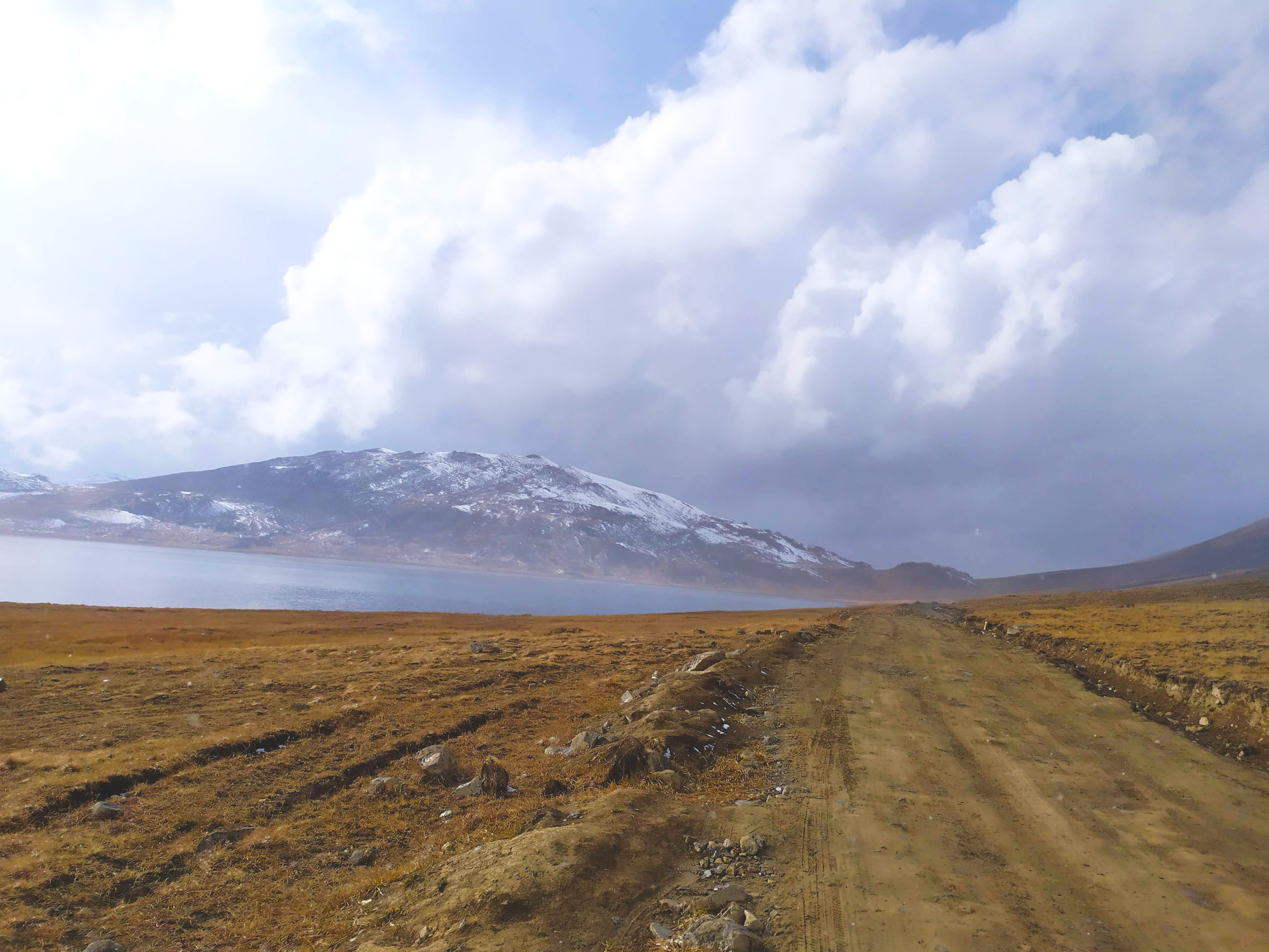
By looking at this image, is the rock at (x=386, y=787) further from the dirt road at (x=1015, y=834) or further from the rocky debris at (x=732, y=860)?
the dirt road at (x=1015, y=834)

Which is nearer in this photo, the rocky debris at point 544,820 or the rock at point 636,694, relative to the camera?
the rocky debris at point 544,820

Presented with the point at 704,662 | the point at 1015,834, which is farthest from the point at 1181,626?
the point at 1015,834

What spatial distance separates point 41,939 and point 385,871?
13.2 feet

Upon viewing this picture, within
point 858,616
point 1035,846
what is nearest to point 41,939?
point 1035,846

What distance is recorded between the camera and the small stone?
6.91 metres

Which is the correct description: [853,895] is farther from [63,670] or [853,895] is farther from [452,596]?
[452,596]

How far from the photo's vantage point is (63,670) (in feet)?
78.5

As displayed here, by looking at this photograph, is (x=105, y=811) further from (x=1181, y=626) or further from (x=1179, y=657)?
(x=1181, y=626)

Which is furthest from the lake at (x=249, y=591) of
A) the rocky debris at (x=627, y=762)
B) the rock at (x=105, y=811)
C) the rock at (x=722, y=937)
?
the rock at (x=722, y=937)

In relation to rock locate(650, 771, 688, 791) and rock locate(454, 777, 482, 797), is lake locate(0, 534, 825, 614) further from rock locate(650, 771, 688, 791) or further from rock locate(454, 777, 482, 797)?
rock locate(650, 771, 688, 791)

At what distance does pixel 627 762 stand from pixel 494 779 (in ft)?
9.40

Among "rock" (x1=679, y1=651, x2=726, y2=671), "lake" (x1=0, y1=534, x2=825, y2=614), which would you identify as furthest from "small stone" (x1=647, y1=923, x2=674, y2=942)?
"lake" (x1=0, y1=534, x2=825, y2=614)

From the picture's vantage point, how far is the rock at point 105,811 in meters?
11.1

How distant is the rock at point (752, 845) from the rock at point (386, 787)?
293 inches
